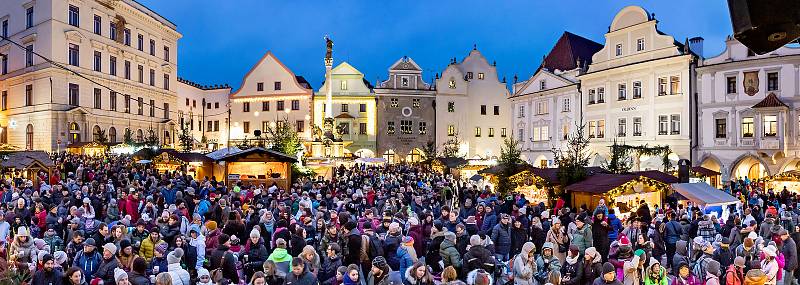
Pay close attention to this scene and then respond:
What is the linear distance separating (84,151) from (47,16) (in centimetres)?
945

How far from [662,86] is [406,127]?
22.8 meters

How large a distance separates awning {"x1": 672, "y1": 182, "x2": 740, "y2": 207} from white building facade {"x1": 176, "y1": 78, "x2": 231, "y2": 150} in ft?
151

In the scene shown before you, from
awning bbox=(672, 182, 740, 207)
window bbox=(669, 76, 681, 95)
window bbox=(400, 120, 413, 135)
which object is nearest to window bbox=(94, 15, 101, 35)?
window bbox=(400, 120, 413, 135)

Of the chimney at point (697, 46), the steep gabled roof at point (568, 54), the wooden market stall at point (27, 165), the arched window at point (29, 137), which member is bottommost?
the wooden market stall at point (27, 165)

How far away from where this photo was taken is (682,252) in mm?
9594

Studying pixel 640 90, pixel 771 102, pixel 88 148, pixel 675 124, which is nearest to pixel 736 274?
pixel 771 102

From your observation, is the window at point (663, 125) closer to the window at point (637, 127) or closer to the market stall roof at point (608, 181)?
the window at point (637, 127)

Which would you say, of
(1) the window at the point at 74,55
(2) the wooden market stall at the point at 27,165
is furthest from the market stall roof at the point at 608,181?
(1) the window at the point at 74,55

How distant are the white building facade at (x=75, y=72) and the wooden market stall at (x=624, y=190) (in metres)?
29.9

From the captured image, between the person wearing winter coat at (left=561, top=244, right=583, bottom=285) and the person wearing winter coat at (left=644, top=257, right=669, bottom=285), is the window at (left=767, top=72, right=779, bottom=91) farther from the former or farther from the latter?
the person wearing winter coat at (left=561, top=244, right=583, bottom=285)

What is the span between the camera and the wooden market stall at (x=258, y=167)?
25.6m

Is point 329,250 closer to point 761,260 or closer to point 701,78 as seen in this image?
point 761,260

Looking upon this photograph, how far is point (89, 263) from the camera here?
845cm

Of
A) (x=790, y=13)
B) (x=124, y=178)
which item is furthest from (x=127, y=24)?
(x=790, y=13)
